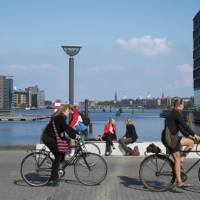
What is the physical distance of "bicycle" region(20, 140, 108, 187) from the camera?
11.1m

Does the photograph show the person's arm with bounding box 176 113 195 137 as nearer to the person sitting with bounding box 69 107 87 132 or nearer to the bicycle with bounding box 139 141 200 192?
the bicycle with bounding box 139 141 200 192

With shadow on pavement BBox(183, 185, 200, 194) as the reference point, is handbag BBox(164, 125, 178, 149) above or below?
above

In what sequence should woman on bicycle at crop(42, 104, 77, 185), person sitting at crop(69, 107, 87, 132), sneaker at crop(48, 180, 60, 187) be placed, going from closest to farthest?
Answer: woman on bicycle at crop(42, 104, 77, 185) < sneaker at crop(48, 180, 60, 187) < person sitting at crop(69, 107, 87, 132)

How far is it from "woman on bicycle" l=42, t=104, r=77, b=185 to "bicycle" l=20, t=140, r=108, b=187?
0.22 meters

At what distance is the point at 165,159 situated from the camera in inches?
408

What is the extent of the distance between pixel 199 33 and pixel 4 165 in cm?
11864

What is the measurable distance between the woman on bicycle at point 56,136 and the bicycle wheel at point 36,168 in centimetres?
24

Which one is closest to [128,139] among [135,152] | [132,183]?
[135,152]

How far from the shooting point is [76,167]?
36.5 ft

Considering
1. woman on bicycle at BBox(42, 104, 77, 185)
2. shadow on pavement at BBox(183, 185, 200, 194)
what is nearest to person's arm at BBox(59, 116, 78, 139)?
woman on bicycle at BBox(42, 104, 77, 185)

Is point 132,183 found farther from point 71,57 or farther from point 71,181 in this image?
point 71,57

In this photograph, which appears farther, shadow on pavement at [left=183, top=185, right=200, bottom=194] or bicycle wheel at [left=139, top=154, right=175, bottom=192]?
shadow on pavement at [left=183, top=185, right=200, bottom=194]

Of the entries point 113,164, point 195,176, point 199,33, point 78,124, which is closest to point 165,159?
point 195,176

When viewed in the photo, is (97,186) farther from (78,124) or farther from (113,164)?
(78,124)
